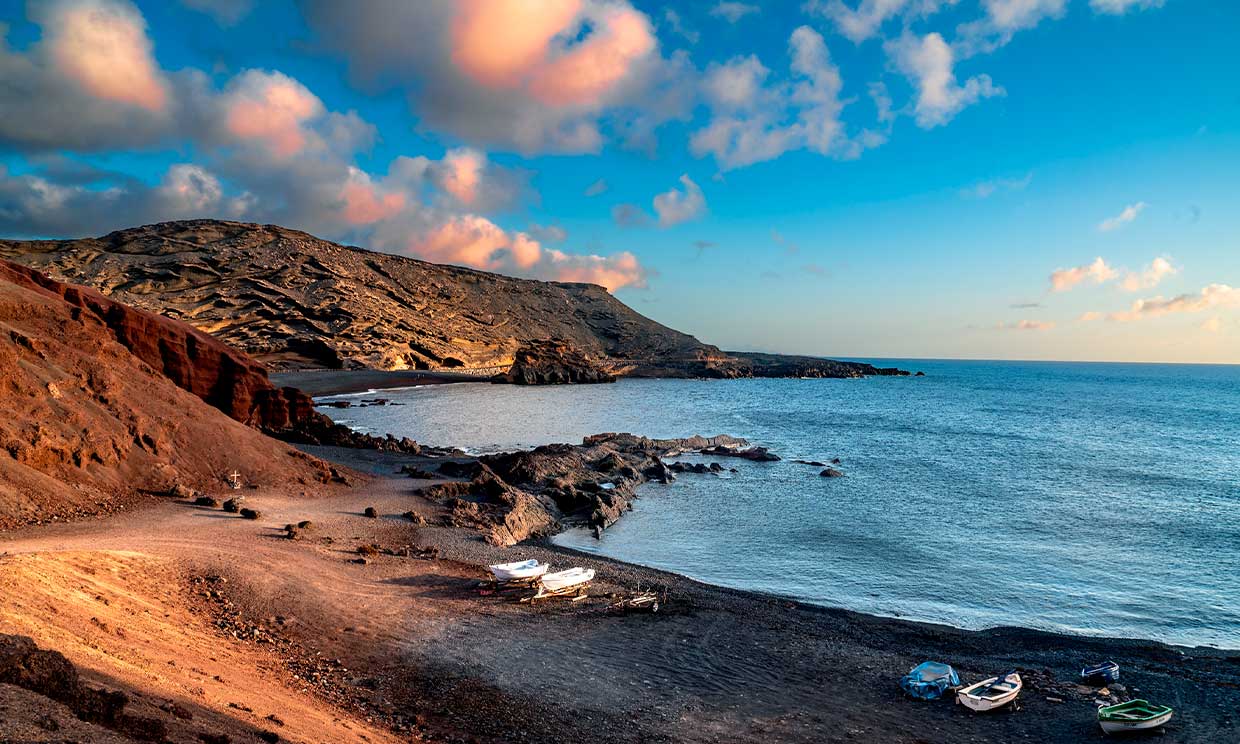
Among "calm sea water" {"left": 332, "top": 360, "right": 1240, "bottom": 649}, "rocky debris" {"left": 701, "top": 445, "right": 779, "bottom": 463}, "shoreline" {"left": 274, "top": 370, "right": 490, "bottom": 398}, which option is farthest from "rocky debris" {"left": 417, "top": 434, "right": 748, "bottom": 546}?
"shoreline" {"left": 274, "top": 370, "right": 490, "bottom": 398}

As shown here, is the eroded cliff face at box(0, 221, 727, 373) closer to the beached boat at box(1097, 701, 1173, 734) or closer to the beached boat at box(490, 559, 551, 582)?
the beached boat at box(490, 559, 551, 582)

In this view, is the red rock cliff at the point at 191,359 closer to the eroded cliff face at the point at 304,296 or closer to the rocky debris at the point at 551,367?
the eroded cliff face at the point at 304,296

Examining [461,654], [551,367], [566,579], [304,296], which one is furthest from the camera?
[551,367]

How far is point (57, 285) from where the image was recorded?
29266 mm

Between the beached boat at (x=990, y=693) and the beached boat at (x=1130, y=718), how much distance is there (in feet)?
4.91

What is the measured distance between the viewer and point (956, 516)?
3262cm

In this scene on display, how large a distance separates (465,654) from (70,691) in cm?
830

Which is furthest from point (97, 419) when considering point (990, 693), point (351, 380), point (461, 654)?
point (351, 380)

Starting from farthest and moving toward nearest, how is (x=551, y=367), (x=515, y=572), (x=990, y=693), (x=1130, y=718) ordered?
(x=551, y=367) → (x=515, y=572) → (x=990, y=693) → (x=1130, y=718)

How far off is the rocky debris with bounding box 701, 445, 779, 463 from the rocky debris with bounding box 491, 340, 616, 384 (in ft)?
244

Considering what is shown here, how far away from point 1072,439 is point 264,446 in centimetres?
6433

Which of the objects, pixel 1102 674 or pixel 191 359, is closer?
pixel 1102 674

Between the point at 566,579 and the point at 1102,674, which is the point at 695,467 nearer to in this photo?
the point at 566,579

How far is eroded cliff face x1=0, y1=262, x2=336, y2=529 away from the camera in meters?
19.5
